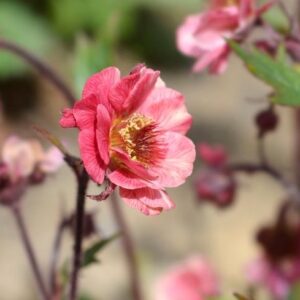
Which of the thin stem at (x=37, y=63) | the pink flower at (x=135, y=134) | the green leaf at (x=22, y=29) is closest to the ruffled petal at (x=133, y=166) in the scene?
the pink flower at (x=135, y=134)

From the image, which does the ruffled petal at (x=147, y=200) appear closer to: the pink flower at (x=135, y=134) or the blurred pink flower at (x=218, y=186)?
the pink flower at (x=135, y=134)

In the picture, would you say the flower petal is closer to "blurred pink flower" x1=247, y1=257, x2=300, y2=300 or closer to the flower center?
the flower center

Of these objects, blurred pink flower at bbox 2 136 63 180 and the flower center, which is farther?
blurred pink flower at bbox 2 136 63 180

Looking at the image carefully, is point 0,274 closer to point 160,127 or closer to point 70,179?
point 70,179

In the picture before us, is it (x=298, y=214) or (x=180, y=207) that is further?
(x=180, y=207)

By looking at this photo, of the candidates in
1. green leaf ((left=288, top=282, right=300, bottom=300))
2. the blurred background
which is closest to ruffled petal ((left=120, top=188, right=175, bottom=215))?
green leaf ((left=288, top=282, right=300, bottom=300))

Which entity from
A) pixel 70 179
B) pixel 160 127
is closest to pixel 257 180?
pixel 70 179

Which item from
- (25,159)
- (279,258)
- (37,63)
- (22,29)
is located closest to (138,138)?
(25,159)
